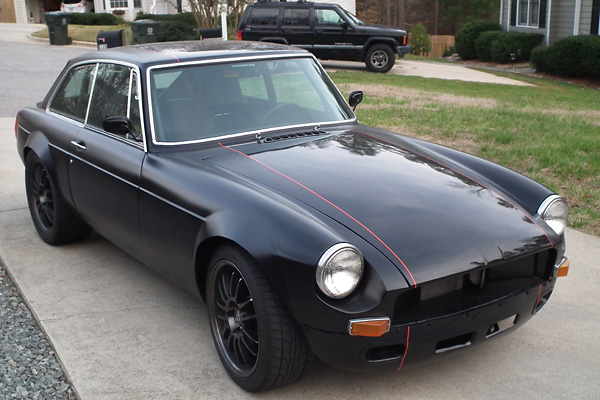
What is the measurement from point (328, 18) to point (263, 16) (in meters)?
1.82

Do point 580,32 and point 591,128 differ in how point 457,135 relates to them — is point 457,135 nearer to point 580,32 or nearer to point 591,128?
point 591,128

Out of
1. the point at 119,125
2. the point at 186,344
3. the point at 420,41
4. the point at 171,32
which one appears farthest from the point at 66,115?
the point at 420,41

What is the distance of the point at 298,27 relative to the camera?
1900cm

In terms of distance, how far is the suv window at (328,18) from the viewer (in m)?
18.9

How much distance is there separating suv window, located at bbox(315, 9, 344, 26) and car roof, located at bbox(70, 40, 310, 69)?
46.8 ft

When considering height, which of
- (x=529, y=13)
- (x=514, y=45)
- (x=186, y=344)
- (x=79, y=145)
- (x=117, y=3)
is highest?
(x=117, y=3)

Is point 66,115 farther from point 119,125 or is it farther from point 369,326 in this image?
point 369,326

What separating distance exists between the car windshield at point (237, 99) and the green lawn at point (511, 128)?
8.35ft

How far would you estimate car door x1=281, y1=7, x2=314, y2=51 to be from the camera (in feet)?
62.2

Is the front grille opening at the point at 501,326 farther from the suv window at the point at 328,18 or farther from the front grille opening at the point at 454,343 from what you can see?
the suv window at the point at 328,18

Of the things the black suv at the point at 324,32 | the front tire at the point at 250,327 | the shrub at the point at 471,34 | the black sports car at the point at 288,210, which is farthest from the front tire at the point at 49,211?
the shrub at the point at 471,34

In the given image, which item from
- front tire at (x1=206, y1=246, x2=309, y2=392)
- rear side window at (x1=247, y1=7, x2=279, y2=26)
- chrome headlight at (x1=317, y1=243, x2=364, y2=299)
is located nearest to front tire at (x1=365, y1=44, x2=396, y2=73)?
rear side window at (x1=247, y1=7, x2=279, y2=26)

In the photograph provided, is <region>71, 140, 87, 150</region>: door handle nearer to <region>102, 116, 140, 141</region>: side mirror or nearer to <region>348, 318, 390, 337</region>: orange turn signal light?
<region>102, 116, 140, 141</region>: side mirror

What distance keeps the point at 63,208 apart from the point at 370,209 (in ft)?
9.22
